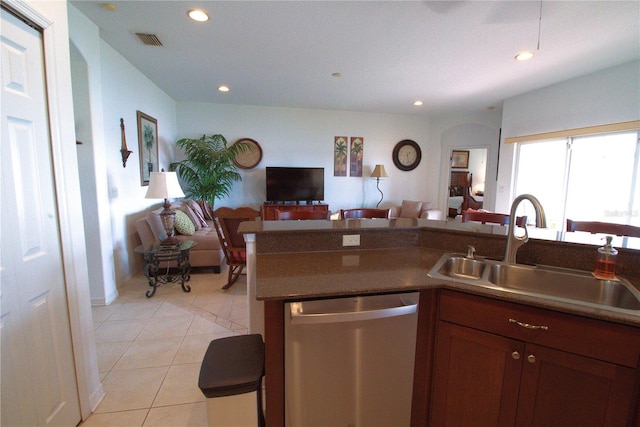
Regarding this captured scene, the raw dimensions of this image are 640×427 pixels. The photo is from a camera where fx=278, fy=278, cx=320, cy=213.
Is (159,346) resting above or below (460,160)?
below

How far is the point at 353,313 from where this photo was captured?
1.07 metres

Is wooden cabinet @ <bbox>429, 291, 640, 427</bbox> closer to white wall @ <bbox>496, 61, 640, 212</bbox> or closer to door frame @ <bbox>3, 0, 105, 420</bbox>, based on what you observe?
door frame @ <bbox>3, 0, 105, 420</bbox>

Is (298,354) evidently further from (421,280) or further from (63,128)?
(63,128)

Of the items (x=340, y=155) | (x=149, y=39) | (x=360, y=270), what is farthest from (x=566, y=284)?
(x=340, y=155)

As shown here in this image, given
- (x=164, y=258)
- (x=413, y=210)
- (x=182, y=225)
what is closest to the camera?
(x=164, y=258)

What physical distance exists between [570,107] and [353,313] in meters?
4.69

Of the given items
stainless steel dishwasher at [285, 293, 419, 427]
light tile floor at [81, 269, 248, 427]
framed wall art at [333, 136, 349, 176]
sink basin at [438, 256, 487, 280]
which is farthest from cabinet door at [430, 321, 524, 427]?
framed wall art at [333, 136, 349, 176]

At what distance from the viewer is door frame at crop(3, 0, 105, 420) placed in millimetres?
1250

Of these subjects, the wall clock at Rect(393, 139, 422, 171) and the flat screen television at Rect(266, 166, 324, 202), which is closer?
the flat screen television at Rect(266, 166, 324, 202)

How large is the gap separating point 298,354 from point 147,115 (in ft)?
13.7

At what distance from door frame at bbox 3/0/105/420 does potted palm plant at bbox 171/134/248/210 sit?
342 centimetres

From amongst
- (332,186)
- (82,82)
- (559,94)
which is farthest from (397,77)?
(82,82)

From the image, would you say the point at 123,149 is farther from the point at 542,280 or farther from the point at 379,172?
the point at 379,172

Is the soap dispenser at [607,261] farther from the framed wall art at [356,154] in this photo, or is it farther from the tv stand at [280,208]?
the framed wall art at [356,154]
